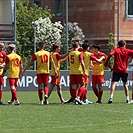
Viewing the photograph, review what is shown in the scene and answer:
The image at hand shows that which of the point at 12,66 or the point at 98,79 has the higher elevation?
the point at 12,66

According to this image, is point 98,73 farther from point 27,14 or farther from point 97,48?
point 27,14

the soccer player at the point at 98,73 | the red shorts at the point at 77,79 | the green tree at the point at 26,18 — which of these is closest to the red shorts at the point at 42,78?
the red shorts at the point at 77,79

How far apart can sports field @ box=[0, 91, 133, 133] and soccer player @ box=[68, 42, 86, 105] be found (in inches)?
30.7

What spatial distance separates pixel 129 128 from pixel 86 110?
406 centimetres

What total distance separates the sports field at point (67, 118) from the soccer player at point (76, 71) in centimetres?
78

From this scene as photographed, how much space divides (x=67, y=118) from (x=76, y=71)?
15.5 feet

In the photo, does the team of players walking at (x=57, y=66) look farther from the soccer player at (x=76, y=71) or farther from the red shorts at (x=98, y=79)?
the red shorts at (x=98, y=79)

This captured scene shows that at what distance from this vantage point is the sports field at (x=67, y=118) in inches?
504

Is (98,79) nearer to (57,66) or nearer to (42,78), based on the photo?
(57,66)

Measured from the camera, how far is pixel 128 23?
48094 mm

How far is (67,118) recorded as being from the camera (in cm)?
1485

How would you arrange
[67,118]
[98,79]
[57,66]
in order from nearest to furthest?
[67,118], [57,66], [98,79]

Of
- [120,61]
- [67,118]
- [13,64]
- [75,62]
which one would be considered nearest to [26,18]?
[120,61]

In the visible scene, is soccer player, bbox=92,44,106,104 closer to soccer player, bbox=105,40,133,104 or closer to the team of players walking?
the team of players walking
